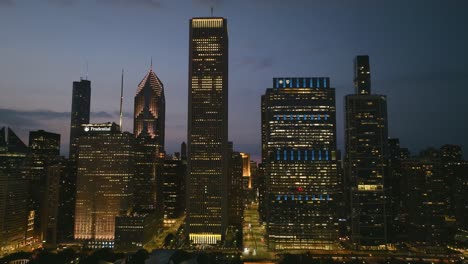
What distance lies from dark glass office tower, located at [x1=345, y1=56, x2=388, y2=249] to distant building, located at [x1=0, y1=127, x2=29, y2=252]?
98159 millimetres

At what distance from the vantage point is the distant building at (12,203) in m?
107

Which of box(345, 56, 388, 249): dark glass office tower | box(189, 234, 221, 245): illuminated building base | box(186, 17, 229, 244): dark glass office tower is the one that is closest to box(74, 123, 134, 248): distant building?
box(186, 17, 229, 244): dark glass office tower

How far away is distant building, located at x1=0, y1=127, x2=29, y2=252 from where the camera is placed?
107 meters

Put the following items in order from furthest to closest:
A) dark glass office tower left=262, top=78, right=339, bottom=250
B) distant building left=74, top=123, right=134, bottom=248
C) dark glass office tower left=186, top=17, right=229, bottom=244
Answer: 1. distant building left=74, top=123, right=134, bottom=248
2. dark glass office tower left=186, top=17, right=229, bottom=244
3. dark glass office tower left=262, top=78, right=339, bottom=250

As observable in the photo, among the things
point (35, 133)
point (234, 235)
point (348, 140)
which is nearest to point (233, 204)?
point (234, 235)

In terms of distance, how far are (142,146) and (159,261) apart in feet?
392

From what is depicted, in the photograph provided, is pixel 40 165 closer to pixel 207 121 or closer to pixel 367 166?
pixel 207 121

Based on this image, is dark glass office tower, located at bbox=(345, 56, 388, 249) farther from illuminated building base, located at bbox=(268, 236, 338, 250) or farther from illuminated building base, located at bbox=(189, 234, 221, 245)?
illuminated building base, located at bbox=(189, 234, 221, 245)

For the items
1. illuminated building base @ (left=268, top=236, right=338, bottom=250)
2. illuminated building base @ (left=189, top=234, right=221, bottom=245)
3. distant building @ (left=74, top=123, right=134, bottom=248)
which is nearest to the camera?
illuminated building base @ (left=268, top=236, right=338, bottom=250)

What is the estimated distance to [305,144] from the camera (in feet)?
400

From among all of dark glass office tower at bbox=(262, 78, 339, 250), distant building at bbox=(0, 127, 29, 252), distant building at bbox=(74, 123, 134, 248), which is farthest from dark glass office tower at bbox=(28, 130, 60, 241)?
dark glass office tower at bbox=(262, 78, 339, 250)

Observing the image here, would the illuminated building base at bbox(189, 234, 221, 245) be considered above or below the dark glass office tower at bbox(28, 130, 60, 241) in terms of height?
below

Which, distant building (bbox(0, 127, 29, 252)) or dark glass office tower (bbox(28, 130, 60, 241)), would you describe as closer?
distant building (bbox(0, 127, 29, 252))

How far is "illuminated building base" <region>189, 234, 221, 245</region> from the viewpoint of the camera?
12075 cm
